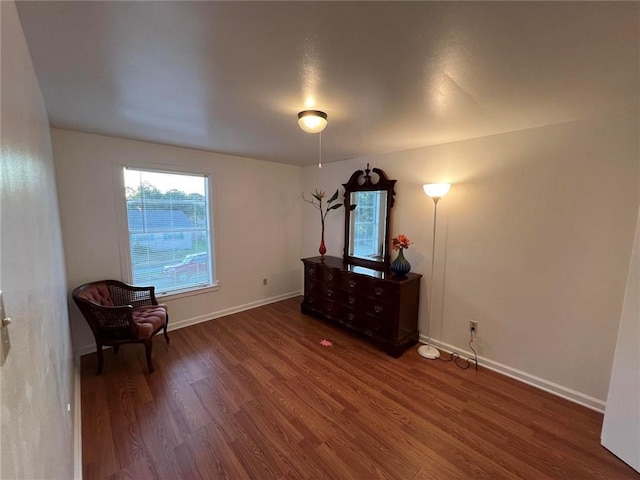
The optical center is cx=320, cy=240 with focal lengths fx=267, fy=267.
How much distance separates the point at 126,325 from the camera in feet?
8.02

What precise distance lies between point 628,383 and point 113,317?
12.7 ft

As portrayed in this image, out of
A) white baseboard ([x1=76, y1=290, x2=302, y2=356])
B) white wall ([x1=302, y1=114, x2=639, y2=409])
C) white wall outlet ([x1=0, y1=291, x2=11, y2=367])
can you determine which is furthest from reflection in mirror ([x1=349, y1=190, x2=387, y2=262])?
white wall outlet ([x1=0, y1=291, x2=11, y2=367])

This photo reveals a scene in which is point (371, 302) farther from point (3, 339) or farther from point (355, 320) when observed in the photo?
point (3, 339)

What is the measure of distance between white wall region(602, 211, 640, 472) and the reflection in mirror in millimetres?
Answer: 2050

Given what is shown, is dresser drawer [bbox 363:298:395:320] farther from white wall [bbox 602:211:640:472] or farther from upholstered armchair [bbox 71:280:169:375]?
upholstered armchair [bbox 71:280:169:375]

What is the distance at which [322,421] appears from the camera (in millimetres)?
1958

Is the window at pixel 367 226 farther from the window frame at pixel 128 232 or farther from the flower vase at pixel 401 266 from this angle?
the window frame at pixel 128 232

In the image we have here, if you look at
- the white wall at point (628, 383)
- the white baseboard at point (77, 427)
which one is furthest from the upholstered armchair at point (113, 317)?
the white wall at point (628, 383)

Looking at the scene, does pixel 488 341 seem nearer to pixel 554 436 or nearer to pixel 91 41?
pixel 554 436

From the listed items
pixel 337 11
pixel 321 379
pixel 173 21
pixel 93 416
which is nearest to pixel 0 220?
pixel 173 21

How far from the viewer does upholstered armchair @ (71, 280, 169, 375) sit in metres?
2.39

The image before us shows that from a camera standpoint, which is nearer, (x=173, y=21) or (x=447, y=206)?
(x=173, y=21)

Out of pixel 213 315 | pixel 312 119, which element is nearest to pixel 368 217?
pixel 312 119

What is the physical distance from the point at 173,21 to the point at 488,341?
130 inches
